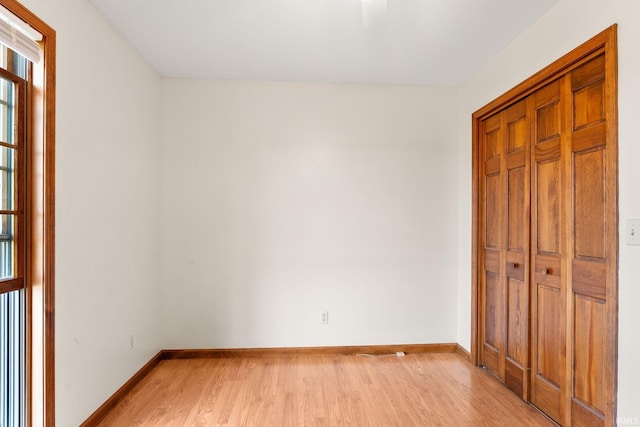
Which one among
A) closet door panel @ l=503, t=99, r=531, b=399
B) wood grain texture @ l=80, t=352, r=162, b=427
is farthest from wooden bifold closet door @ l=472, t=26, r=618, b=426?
wood grain texture @ l=80, t=352, r=162, b=427

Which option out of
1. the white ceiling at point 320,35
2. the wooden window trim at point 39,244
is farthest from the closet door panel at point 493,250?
the wooden window trim at point 39,244

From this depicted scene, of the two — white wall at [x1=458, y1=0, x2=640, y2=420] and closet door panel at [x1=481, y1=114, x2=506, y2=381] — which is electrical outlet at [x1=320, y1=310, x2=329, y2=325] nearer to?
closet door panel at [x1=481, y1=114, x2=506, y2=381]

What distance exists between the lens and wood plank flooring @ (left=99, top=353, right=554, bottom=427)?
2.17 m

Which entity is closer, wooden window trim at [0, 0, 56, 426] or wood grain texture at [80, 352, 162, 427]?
wooden window trim at [0, 0, 56, 426]

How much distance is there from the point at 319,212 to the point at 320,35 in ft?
4.76

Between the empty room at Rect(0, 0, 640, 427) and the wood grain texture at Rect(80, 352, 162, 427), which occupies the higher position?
the empty room at Rect(0, 0, 640, 427)

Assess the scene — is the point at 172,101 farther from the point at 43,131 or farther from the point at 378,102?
the point at 378,102

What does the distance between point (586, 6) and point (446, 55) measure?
960 mm
